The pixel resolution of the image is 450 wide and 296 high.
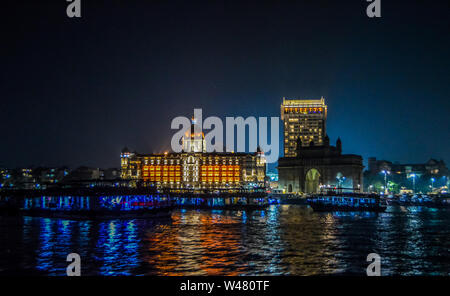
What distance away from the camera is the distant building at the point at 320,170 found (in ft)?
569

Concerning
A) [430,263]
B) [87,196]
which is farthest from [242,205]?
[430,263]

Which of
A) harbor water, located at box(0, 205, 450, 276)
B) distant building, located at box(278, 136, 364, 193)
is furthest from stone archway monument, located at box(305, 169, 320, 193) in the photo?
harbor water, located at box(0, 205, 450, 276)

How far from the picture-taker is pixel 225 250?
3984cm

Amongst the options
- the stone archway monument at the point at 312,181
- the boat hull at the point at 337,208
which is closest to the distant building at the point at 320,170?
the stone archway monument at the point at 312,181

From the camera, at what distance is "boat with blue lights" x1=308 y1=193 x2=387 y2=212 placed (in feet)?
338

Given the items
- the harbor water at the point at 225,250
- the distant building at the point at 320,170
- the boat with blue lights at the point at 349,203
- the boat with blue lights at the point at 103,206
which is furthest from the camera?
the distant building at the point at 320,170

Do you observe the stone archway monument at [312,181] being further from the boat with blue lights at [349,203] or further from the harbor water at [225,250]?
the harbor water at [225,250]

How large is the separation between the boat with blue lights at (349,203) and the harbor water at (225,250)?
146 feet

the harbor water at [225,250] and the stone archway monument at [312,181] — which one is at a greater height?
the stone archway monument at [312,181]

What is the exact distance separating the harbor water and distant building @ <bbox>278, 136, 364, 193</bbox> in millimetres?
116190

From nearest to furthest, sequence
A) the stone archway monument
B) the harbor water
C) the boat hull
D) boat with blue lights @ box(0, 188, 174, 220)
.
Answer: the harbor water, boat with blue lights @ box(0, 188, 174, 220), the boat hull, the stone archway monument

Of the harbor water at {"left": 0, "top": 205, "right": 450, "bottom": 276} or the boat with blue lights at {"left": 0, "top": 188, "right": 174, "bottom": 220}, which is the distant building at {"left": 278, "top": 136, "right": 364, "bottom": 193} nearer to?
the boat with blue lights at {"left": 0, "top": 188, "right": 174, "bottom": 220}

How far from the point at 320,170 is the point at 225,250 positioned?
14352cm
